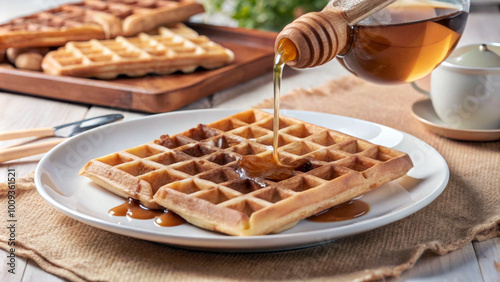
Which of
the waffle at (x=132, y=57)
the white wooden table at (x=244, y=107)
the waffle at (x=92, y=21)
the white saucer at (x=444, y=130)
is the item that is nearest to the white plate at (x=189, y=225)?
the white wooden table at (x=244, y=107)

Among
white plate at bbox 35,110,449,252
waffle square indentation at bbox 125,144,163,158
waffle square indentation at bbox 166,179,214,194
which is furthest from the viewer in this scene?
waffle square indentation at bbox 125,144,163,158

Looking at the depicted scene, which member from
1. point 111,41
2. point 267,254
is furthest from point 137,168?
point 111,41

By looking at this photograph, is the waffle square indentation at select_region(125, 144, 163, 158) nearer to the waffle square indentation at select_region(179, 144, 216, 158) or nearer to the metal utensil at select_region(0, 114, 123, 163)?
the waffle square indentation at select_region(179, 144, 216, 158)

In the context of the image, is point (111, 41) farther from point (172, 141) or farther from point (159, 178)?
point (159, 178)

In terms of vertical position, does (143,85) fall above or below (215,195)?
below

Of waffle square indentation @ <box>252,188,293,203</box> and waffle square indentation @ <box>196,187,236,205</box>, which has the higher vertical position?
waffle square indentation @ <box>252,188,293,203</box>

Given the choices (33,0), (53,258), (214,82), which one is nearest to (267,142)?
(53,258)

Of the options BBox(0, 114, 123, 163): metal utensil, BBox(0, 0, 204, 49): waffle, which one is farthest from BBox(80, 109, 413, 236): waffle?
BBox(0, 0, 204, 49): waffle
